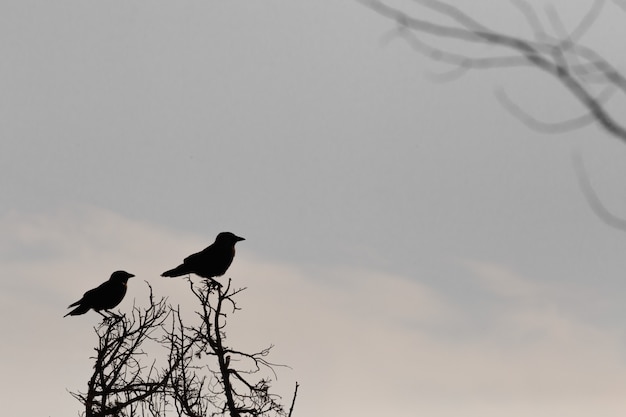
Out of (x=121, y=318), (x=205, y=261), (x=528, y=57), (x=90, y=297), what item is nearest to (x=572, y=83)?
(x=528, y=57)

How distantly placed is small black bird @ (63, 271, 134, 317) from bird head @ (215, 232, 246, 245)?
111 inches

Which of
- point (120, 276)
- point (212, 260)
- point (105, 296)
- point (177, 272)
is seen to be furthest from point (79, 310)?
point (212, 260)

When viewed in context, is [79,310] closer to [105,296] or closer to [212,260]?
[105,296]

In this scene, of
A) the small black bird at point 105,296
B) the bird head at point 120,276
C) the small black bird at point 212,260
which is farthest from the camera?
the bird head at point 120,276

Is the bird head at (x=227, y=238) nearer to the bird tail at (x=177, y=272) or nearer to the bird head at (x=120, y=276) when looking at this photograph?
the bird tail at (x=177, y=272)

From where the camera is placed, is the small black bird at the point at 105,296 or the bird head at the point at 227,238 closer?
the bird head at the point at 227,238

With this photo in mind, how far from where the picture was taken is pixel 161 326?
14.9 metres

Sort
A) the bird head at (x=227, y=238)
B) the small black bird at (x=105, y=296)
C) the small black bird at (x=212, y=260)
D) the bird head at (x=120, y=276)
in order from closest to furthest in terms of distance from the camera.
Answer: the small black bird at (x=212, y=260)
the bird head at (x=227, y=238)
the small black bird at (x=105, y=296)
the bird head at (x=120, y=276)

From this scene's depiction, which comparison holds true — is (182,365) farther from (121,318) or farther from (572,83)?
(572,83)

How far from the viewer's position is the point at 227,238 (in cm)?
1565

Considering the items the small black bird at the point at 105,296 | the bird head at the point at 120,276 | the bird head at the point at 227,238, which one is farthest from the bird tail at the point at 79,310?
the bird head at the point at 227,238

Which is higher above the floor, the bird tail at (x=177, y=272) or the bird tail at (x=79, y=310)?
the bird tail at (x=79, y=310)

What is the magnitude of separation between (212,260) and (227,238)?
0.58 m

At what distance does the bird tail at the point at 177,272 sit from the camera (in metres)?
15.4
